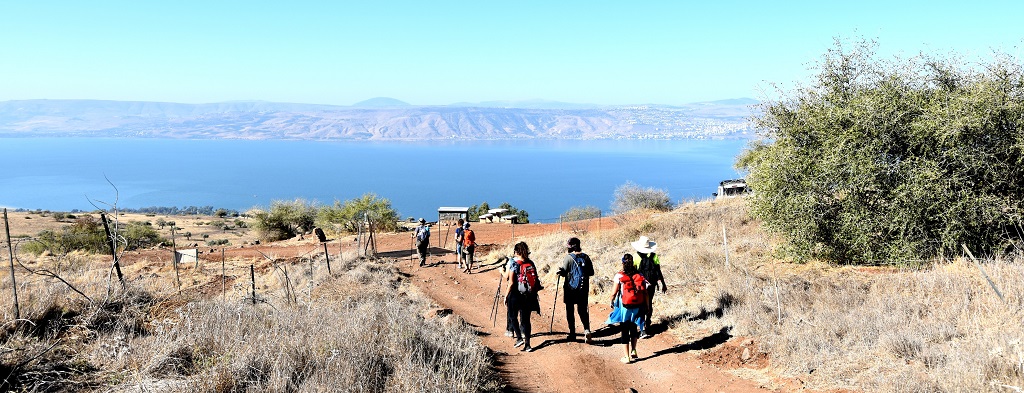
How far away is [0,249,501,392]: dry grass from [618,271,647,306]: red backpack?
2002 millimetres

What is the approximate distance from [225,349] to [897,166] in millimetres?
11876

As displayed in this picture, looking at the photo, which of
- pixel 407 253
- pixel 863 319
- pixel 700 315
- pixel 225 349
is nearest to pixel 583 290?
pixel 700 315

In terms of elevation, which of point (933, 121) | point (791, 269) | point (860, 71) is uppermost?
point (860, 71)

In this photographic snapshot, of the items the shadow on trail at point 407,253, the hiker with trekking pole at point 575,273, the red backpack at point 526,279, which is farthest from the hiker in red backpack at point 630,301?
the shadow on trail at point 407,253

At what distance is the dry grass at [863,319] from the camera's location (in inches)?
235

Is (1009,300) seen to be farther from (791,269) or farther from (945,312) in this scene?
(791,269)

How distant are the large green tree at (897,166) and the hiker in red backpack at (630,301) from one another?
6443 millimetres

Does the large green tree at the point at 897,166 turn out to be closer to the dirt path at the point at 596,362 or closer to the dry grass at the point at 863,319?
the dry grass at the point at 863,319

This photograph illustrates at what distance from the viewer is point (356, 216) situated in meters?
31.1

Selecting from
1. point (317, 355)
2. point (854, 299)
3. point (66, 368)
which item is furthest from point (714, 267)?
point (66, 368)

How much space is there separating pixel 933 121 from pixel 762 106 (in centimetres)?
395

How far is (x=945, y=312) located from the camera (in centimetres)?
769

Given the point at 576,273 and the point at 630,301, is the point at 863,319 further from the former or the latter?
the point at 576,273

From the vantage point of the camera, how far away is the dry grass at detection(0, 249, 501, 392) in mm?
5754
